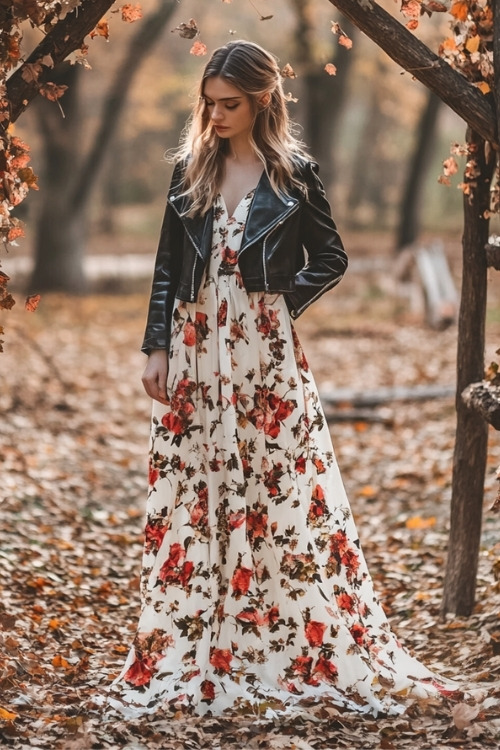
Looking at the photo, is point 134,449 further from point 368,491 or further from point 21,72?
point 21,72

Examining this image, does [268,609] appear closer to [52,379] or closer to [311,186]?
[311,186]

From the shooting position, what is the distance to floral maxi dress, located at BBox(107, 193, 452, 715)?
141 inches

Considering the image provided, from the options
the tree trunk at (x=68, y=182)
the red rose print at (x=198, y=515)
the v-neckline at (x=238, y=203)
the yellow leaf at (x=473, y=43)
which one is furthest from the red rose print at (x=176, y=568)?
the tree trunk at (x=68, y=182)

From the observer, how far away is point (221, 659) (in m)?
3.59

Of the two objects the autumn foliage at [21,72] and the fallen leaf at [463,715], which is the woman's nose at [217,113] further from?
the fallen leaf at [463,715]

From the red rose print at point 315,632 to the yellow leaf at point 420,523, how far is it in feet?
8.95

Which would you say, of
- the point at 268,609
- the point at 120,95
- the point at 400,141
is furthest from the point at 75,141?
the point at 400,141

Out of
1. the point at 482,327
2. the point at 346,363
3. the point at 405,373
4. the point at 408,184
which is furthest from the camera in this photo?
the point at 408,184

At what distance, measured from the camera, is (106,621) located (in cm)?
478

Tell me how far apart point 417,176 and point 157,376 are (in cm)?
1695

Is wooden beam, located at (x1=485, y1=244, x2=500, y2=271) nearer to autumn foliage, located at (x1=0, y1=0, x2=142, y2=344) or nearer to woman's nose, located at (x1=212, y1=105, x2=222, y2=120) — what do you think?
woman's nose, located at (x1=212, y1=105, x2=222, y2=120)

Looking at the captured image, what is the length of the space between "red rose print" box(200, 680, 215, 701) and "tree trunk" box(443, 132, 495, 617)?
63.2 inches

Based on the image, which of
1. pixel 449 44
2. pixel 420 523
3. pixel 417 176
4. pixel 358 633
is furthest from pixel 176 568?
pixel 417 176

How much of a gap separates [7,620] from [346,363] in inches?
328
